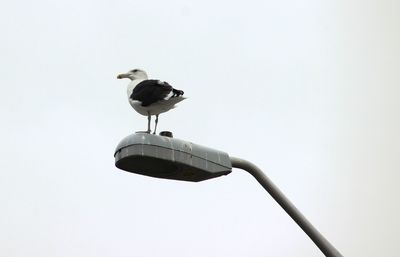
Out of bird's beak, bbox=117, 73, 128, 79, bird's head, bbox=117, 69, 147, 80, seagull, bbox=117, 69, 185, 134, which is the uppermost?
bird's beak, bbox=117, 73, 128, 79

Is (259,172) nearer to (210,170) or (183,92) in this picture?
(210,170)

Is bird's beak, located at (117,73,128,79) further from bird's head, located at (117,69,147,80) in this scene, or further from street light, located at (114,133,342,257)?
street light, located at (114,133,342,257)

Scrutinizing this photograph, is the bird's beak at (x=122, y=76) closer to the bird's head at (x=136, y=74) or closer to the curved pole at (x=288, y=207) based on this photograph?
the bird's head at (x=136, y=74)

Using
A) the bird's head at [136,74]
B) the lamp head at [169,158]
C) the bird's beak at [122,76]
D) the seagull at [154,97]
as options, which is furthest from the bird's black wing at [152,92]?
the bird's beak at [122,76]

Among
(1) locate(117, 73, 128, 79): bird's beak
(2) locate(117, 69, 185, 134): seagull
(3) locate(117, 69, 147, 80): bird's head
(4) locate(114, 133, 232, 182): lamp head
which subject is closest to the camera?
(4) locate(114, 133, 232, 182): lamp head

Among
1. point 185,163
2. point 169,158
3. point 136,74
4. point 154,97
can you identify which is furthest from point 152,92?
point 169,158

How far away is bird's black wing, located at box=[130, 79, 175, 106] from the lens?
819cm

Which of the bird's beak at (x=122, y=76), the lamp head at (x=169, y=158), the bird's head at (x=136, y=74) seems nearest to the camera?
the lamp head at (x=169, y=158)

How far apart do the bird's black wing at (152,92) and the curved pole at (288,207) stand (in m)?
2.36

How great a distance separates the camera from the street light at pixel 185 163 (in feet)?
17.5

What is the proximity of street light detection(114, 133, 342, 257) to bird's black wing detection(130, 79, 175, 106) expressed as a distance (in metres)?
2.36

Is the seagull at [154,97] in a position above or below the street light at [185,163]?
above

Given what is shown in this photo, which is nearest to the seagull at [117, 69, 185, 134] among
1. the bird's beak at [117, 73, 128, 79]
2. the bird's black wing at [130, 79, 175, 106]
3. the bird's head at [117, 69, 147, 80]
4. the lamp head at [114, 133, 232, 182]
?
the bird's black wing at [130, 79, 175, 106]

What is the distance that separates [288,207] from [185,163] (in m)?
1.13
